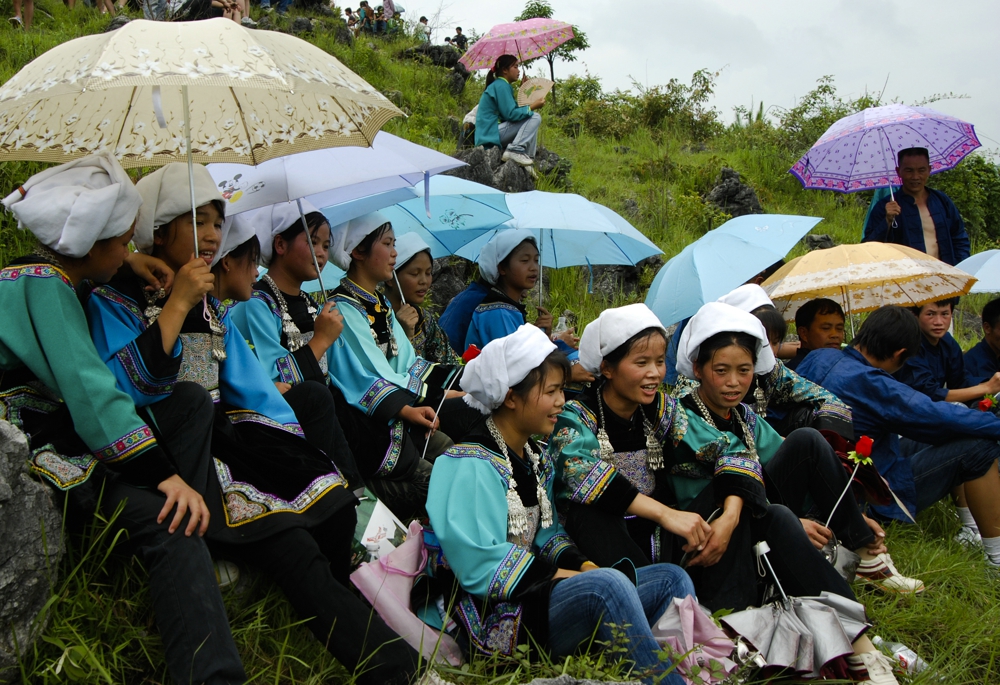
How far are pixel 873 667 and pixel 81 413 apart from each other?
9.19ft

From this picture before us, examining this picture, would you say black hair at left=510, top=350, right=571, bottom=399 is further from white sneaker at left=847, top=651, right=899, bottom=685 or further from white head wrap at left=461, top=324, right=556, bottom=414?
white sneaker at left=847, top=651, right=899, bottom=685

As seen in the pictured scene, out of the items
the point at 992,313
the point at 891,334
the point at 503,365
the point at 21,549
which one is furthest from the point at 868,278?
the point at 21,549

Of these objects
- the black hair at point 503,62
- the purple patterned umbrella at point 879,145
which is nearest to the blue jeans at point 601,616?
the purple patterned umbrella at point 879,145

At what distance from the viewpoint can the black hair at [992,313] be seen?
16.6ft

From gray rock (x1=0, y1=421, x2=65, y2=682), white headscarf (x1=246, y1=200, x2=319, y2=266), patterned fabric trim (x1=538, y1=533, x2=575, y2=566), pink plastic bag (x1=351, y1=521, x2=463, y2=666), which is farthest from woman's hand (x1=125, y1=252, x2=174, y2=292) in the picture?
patterned fabric trim (x1=538, y1=533, x2=575, y2=566)

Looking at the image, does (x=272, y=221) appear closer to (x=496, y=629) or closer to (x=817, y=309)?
(x=496, y=629)

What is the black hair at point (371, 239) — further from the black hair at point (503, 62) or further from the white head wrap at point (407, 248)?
the black hair at point (503, 62)

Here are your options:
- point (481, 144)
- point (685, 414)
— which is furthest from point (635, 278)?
point (685, 414)

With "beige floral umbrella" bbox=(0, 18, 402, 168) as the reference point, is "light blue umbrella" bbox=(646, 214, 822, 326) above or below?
below

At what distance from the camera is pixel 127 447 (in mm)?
2504

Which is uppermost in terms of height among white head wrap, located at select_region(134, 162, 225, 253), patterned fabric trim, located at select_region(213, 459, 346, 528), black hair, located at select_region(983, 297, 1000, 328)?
white head wrap, located at select_region(134, 162, 225, 253)

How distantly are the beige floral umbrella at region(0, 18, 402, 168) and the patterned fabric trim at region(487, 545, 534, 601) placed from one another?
5.32 feet

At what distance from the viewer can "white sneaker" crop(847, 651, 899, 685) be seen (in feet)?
9.62

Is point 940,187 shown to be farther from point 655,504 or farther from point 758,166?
point 655,504
